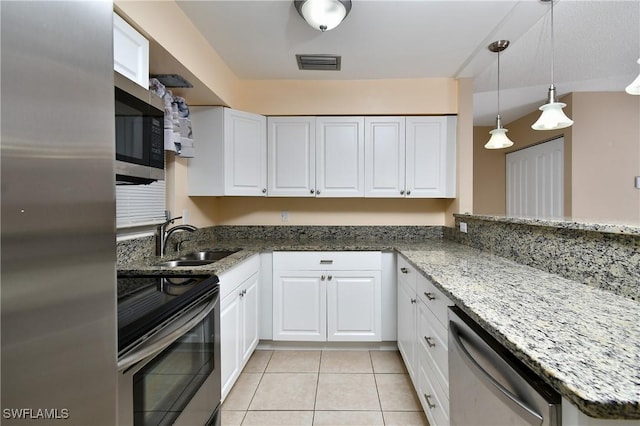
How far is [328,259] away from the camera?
250 centimetres

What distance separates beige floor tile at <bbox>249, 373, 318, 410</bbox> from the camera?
183cm

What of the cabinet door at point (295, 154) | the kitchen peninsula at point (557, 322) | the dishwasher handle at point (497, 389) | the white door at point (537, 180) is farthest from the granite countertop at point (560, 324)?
the white door at point (537, 180)

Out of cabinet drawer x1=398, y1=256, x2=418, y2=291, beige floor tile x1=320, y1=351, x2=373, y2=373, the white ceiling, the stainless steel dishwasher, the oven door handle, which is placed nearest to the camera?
the stainless steel dishwasher

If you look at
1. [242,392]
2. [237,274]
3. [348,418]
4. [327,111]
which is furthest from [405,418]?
[327,111]

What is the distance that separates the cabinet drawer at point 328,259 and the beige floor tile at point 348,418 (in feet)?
3.33

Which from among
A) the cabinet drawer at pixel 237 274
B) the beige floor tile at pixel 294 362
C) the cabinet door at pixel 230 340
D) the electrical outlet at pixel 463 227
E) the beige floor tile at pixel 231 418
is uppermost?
the electrical outlet at pixel 463 227

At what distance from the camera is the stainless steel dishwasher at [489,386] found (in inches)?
27.0

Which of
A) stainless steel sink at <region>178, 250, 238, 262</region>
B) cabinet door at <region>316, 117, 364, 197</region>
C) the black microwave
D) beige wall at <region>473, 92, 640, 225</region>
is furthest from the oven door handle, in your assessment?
beige wall at <region>473, 92, 640, 225</region>

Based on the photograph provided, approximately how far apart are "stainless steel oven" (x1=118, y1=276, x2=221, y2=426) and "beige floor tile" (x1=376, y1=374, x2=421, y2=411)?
1.00m

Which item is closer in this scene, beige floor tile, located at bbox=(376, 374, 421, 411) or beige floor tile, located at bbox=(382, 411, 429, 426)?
beige floor tile, located at bbox=(382, 411, 429, 426)

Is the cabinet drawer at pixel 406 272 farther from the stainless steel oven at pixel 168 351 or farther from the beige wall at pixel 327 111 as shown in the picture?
the stainless steel oven at pixel 168 351

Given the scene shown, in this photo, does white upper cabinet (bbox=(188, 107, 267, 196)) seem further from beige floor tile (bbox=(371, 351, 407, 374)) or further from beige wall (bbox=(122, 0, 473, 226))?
beige floor tile (bbox=(371, 351, 407, 374))

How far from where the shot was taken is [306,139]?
282 centimetres

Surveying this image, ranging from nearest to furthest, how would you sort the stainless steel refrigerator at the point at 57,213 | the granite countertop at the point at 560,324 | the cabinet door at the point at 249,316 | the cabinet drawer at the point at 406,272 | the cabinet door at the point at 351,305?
the stainless steel refrigerator at the point at 57,213 < the granite countertop at the point at 560,324 < the cabinet drawer at the point at 406,272 < the cabinet door at the point at 249,316 < the cabinet door at the point at 351,305
